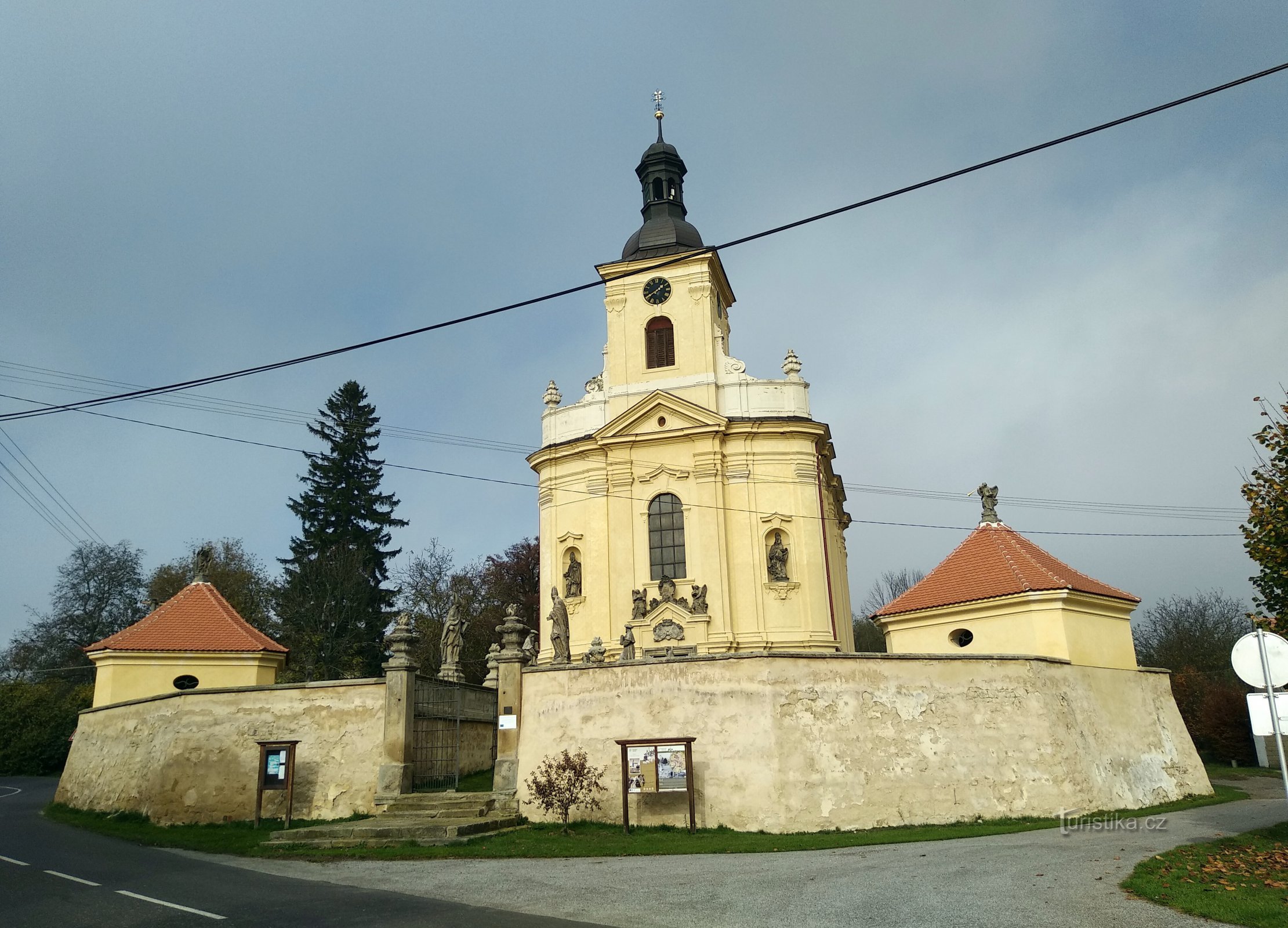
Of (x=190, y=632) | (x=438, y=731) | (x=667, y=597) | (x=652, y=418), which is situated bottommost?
(x=438, y=731)

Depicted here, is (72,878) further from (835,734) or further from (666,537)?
(666,537)

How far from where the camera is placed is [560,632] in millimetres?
21609

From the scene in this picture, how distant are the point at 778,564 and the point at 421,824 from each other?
1692 cm

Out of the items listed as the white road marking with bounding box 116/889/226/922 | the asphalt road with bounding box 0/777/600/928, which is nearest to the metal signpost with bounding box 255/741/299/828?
the asphalt road with bounding box 0/777/600/928

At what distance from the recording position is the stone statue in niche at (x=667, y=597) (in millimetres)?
29650

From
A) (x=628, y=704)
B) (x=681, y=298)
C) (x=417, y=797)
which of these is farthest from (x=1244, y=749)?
(x=417, y=797)

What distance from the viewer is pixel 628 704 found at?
17.4 meters

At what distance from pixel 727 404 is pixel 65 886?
79.2ft

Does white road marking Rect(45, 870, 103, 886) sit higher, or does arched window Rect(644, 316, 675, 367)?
arched window Rect(644, 316, 675, 367)

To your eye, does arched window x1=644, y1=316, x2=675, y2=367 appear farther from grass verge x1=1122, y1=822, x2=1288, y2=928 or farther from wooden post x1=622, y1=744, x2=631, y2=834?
grass verge x1=1122, y1=822, x2=1288, y2=928

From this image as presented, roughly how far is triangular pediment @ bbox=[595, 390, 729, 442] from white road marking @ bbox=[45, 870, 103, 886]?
21148 millimetres

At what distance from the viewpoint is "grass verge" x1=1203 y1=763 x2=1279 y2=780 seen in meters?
30.1

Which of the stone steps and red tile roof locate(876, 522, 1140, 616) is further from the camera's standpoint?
red tile roof locate(876, 522, 1140, 616)

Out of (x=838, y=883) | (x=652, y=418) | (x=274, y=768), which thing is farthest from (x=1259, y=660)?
(x=652, y=418)
